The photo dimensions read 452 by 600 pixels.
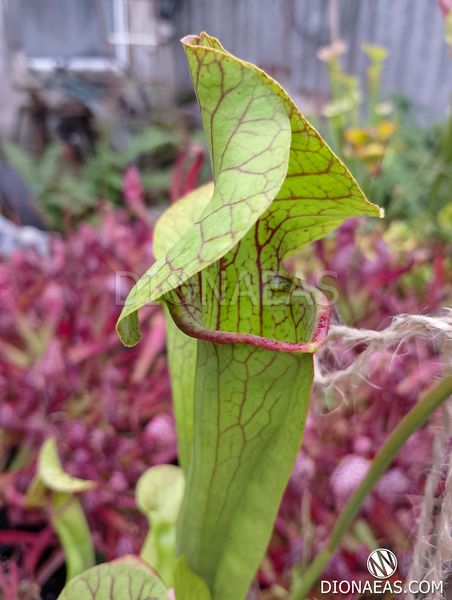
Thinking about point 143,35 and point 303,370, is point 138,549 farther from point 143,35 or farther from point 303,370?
point 143,35

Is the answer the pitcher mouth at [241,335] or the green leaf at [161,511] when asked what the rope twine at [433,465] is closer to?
the pitcher mouth at [241,335]

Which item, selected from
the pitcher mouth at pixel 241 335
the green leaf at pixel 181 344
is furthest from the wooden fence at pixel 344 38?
the pitcher mouth at pixel 241 335

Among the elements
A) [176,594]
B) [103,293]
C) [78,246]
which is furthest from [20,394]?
[176,594]

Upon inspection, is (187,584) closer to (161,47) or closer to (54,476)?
(54,476)

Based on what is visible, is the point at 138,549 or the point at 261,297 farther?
the point at 138,549

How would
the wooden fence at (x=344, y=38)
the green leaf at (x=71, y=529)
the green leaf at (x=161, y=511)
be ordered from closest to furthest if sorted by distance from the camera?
1. the green leaf at (x=161, y=511)
2. the green leaf at (x=71, y=529)
3. the wooden fence at (x=344, y=38)

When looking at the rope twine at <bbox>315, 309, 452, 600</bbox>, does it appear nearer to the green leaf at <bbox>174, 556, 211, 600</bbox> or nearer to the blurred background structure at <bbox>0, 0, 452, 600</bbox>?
the blurred background structure at <bbox>0, 0, 452, 600</bbox>

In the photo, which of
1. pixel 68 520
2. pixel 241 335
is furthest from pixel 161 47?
pixel 241 335
